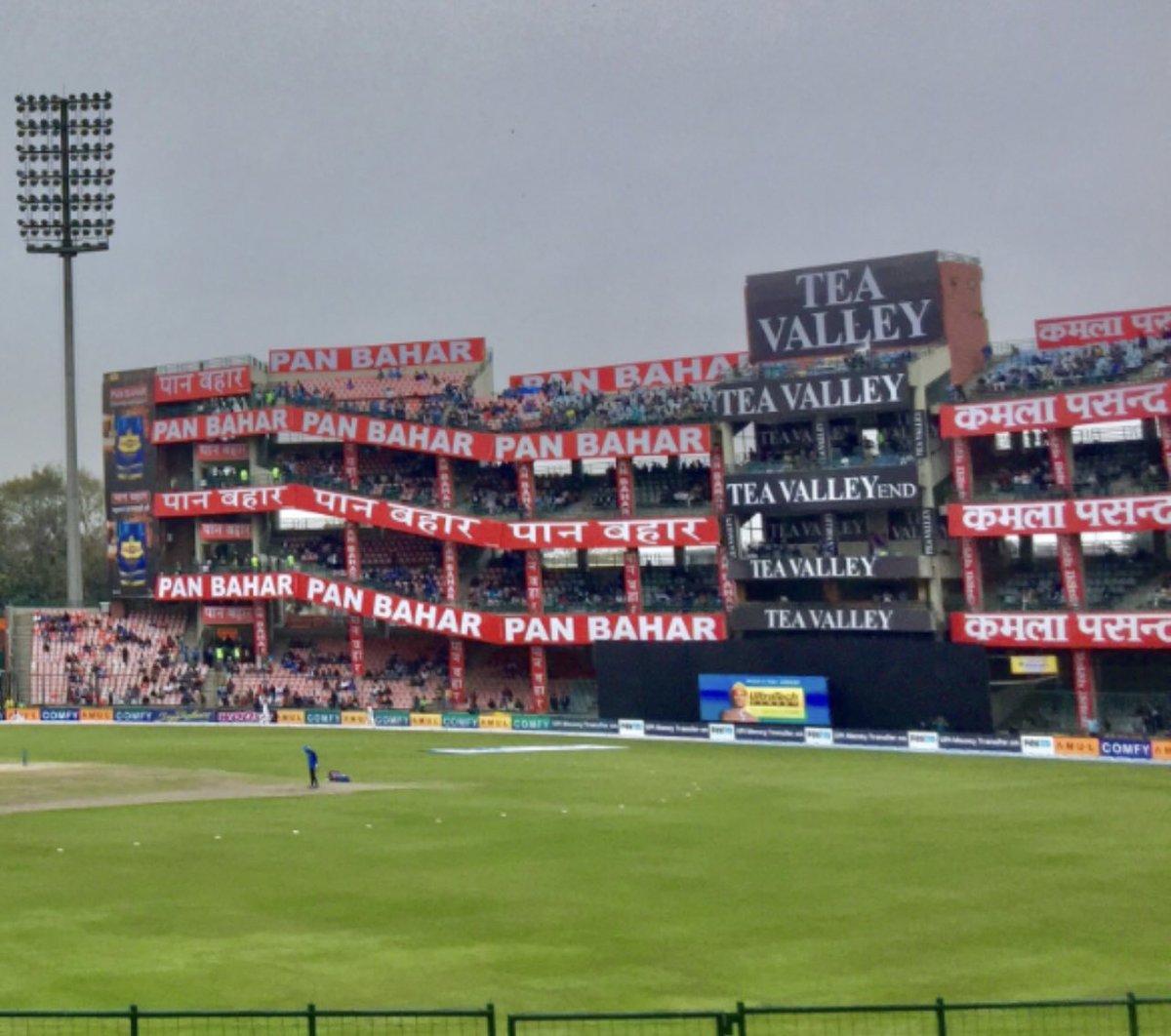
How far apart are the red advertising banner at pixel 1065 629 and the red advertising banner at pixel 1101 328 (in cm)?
1438

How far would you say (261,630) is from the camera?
307ft

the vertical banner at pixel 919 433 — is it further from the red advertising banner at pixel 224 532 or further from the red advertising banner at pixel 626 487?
the red advertising banner at pixel 224 532

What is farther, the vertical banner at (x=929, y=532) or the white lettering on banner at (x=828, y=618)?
the white lettering on banner at (x=828, y=618)

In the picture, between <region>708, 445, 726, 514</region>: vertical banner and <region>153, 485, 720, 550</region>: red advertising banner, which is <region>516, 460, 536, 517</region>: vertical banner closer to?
<region>153, 485, 720, 550</region>: red advertising banner

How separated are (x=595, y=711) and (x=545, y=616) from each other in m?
6.23

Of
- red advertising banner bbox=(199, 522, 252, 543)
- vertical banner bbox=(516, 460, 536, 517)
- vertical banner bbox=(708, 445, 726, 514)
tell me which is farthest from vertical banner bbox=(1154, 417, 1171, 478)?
red advertising banner bbox=(199, 522, 252, 543)

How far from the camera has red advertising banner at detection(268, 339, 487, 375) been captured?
96125mm

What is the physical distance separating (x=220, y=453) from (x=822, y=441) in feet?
121

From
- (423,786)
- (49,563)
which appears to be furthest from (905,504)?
(49,563)

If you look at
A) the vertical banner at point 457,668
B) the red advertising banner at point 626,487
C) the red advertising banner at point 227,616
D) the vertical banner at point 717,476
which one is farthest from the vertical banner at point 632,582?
the red advertising banner at point 227,616

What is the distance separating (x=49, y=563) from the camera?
136 meters

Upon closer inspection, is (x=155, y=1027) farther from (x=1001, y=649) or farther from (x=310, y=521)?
(x=310, y=521)

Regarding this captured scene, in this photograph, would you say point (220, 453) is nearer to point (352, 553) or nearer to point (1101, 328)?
point (352, 553)

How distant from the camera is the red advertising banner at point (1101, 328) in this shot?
3022 inches
